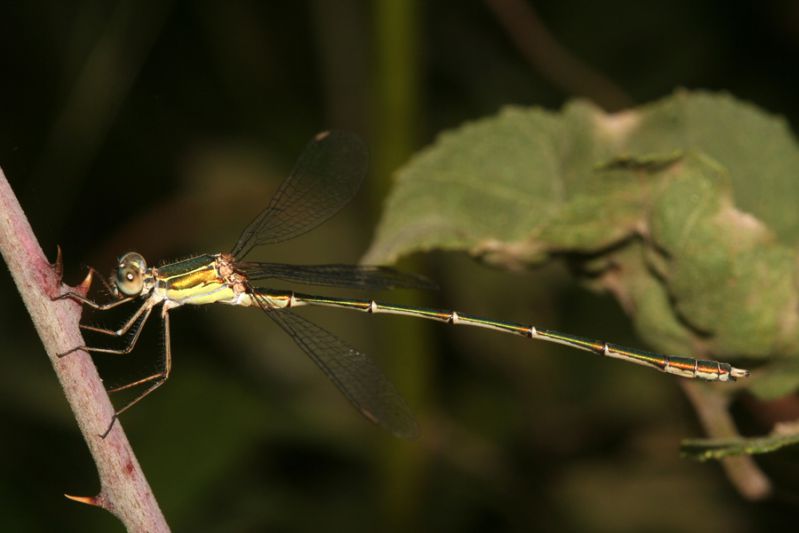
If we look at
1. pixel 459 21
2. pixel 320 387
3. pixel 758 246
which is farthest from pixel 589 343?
pixel 459 21

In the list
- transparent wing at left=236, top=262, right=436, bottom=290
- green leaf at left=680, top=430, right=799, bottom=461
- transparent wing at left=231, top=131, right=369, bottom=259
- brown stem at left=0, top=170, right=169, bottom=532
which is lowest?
brown stem at left=0, top=170, right=169, bottom=532

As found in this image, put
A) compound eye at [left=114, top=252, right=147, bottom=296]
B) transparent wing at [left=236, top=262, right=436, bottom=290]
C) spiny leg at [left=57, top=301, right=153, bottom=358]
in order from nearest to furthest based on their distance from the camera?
1. spiny leg at [left=57, top=301, right=153, bottom=358]
2. compound eye at [left=114, top=252, right=147, bottom=296]
3. transparent wing at [left=236, top=262, right=436, bottom=290]

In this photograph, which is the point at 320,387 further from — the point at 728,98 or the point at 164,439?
the point at 728,98

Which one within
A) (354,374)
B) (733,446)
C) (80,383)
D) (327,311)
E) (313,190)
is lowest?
(80,383)

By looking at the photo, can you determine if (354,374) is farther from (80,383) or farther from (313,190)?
→ (80,383)

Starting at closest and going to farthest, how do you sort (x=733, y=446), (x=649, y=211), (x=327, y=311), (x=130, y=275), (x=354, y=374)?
(x=733, y=446) < (x=649, y=211) < (x=130, y=275) < (x=354, y=374) < (x=327, y=311)

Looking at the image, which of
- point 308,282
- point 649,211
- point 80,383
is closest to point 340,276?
point 308,282

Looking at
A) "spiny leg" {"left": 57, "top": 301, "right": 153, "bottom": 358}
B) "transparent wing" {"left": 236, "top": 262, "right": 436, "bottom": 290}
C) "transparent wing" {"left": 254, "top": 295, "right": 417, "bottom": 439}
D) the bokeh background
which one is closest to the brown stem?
"spiny leg" {"left": 57, "top": 301, "right": 153, "bottom": 358}

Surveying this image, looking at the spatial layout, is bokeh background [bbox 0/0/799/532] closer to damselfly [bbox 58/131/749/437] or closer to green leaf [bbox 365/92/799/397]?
damselfly [bbox 58/131/749/437]
